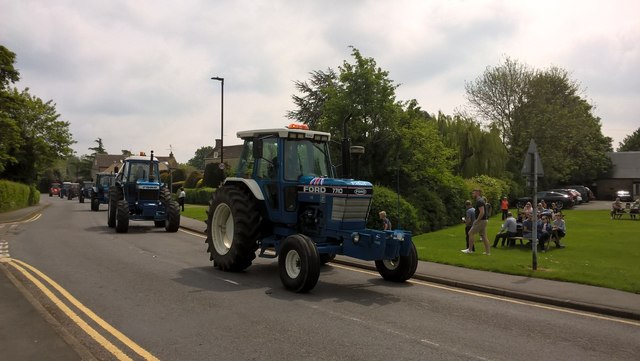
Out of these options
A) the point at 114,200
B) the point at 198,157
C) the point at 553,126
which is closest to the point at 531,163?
the point at 114,200

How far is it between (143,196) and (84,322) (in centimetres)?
1404

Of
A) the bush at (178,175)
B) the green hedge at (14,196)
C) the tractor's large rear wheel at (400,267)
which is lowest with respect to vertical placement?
the tractor's large rear wheel at (400,267)

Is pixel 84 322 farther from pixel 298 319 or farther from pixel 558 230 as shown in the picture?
pixel 558 230

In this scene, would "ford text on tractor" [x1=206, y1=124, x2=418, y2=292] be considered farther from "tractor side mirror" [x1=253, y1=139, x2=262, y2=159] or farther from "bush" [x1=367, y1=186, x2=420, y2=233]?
"bush" [x1=367, y1=186, x2=420, y2=233]

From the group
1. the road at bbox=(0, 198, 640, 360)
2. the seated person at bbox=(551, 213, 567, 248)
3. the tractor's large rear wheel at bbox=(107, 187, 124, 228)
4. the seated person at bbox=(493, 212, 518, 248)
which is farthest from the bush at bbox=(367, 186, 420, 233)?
the tractor's large rear wheel at bbox=(107, 187, 124, 228)

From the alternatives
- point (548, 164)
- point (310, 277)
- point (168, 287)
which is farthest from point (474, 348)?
point (548, 164)

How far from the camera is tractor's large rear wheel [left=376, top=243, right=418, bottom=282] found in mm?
9664

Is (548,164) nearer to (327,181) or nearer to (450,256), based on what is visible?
(450,256)

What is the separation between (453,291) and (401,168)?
560 inches

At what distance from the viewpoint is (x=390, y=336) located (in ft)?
20.5

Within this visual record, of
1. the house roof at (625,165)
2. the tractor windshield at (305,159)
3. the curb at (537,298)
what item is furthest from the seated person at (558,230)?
the house roof at (625,165)

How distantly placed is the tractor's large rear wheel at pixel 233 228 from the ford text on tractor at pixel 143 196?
8649mm

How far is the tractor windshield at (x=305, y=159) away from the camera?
10.1m

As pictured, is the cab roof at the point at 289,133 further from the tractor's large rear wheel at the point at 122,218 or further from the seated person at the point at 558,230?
the tractor's large rear wheel at the point at 122,218
